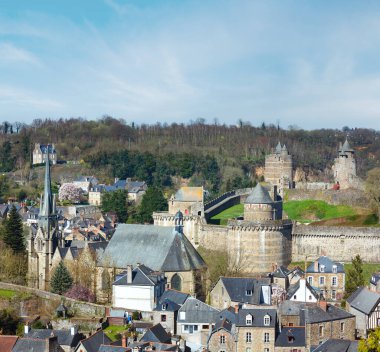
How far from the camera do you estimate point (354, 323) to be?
42844 millimetres

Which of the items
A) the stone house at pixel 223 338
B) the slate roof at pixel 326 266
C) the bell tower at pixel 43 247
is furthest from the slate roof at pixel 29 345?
the slate roof at pixel 326 266

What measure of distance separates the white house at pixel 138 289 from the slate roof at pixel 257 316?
27.7 feet

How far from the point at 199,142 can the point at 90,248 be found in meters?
69.2

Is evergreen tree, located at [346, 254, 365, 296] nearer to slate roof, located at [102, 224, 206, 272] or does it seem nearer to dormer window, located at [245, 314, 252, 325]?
slate roof, located at [102, 224, 206, 272]

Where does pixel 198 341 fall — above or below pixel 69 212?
below

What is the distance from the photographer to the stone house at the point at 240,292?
153 feet

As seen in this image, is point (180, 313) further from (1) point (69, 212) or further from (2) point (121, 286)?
(1) point (69, 212)

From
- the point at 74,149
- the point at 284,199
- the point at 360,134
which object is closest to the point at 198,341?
the point at 284,199

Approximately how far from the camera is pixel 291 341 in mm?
40906

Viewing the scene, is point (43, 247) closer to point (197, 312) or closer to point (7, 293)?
point (7, 293)

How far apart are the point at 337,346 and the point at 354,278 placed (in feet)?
38.6

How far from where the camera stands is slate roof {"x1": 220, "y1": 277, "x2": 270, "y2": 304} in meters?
46.7

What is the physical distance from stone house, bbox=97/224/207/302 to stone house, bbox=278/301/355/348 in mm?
10342

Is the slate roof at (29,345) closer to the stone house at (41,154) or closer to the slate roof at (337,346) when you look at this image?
the slate roof at (337,346)
